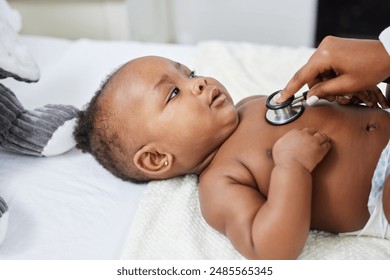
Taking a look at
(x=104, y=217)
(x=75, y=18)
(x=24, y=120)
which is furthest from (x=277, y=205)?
(x=75, y=18)

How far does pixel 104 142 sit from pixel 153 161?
0.11m

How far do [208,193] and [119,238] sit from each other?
198 mm

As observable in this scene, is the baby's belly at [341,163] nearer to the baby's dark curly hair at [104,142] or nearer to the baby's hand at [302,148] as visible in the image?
the baby's hand at [302,148]

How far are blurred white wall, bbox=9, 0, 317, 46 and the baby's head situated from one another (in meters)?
1.10

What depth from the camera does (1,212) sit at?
879mm

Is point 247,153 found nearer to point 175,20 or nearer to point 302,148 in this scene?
point 302,148

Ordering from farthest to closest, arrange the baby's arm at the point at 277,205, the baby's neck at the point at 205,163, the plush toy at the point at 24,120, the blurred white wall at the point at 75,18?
the blurred white wall at the point at 75,18
the plush toy at the point at 24,120
the baby's neck at the point at 205,163
the baby's arm at the point at 277,205

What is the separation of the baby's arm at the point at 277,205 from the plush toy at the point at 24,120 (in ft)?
1.35

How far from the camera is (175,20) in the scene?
2.41 metres

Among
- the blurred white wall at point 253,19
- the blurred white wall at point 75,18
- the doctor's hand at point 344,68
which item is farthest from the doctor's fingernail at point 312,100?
the blurred white wall at point 253,19

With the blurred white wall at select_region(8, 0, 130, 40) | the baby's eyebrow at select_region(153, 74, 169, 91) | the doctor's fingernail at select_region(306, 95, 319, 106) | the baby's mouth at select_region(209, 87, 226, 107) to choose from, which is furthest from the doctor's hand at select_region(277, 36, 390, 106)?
the blurred white wall at select_region(8, 0, 130, 40)

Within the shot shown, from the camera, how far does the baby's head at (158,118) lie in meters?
0.93

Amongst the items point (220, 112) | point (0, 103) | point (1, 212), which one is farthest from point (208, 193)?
point (0, 103)

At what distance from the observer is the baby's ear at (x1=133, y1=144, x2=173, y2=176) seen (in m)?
0.95
